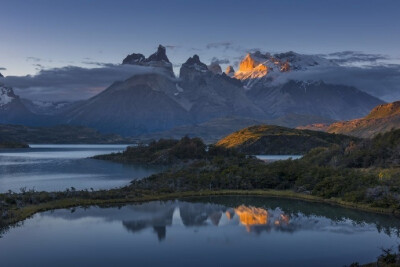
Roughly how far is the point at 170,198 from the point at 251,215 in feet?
91.0

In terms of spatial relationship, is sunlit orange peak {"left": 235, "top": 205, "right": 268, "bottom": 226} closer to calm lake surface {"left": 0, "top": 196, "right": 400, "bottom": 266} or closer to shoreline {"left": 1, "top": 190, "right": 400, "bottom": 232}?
calm lake surface {"left": 0, "top": 196, "right": 400, "bottom": 266}

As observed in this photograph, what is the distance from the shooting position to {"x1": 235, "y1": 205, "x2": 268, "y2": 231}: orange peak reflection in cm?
8112

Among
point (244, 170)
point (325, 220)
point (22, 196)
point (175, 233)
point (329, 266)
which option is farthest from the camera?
point (244, 170)

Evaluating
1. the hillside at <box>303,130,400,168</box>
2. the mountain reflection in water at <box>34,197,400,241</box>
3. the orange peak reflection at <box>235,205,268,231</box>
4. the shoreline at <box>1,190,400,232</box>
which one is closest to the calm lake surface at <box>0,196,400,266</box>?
the orange peak reflection at <box>235,205,268,231</box>

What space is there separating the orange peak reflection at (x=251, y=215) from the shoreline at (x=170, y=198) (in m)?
17.3

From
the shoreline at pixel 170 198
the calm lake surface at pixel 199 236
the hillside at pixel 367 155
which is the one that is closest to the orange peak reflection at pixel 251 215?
the calm lake surface at pixel 199 236

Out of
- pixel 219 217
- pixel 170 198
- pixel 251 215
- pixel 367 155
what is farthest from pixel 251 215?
pixel 367 155

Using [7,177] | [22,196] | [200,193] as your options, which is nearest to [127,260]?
[22,196]

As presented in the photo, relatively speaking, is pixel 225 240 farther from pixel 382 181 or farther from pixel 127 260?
pixel 382 181

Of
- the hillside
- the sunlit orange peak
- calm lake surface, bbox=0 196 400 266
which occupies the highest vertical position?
the hillside

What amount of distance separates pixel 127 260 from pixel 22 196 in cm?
4786

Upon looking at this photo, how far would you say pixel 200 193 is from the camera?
116 meters

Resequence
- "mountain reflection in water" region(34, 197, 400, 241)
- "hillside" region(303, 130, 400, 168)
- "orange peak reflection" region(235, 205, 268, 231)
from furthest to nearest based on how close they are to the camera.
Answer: "hillside" region(303, 130, 400, 168), "orange peak reflection" region(235, 205, 268, 231), "mountain reflection in water" region(34, 197, 400, 241)

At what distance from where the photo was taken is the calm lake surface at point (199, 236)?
57.4 m
